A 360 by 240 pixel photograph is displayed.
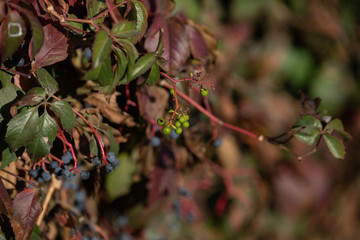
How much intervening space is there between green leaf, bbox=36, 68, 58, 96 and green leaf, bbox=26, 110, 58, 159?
4 centimetres

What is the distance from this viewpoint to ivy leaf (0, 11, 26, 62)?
22.2 inches

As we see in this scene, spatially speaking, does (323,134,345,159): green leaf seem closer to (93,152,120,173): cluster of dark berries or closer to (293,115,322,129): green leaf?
(293,115,322,129): green leaf

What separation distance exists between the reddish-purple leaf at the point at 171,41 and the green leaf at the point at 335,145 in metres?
0.32

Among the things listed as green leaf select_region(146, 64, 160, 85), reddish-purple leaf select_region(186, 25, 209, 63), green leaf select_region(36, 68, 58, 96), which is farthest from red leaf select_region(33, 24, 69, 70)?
reddish-purple leaf select_region(186, 25, 209, 63)

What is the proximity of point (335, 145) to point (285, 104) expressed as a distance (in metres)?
1.74

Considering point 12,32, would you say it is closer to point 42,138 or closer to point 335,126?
point 42,138

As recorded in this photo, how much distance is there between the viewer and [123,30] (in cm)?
63

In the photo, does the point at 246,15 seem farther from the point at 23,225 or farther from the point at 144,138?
the point at 23,225

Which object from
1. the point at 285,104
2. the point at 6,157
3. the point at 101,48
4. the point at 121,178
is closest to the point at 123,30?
the point at 101,48

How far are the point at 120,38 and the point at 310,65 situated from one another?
2.15 m

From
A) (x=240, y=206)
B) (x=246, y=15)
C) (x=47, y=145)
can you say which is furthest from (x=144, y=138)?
A: (x=246, y=15)

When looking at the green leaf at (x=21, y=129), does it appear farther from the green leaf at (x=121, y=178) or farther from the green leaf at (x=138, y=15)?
the green leaf at (x=121, y=178)

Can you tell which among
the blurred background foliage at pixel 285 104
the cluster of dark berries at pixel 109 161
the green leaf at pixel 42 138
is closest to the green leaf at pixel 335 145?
the cluster of dark berries at pixel 109 161

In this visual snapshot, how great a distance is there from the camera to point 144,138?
1036 millimetres
